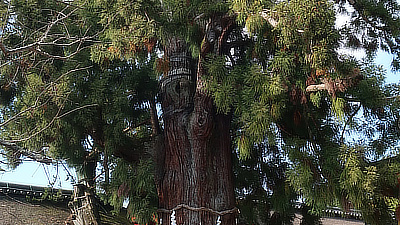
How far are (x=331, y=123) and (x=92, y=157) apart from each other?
7.65ft

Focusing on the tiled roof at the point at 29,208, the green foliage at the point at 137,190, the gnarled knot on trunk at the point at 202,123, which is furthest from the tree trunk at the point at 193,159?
the tiled roof at the point at 29,208

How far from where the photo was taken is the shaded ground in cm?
519

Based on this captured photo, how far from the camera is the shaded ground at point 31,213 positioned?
5.19 m

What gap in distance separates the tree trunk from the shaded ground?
8.12 ft

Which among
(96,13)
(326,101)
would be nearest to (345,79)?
(326,101)

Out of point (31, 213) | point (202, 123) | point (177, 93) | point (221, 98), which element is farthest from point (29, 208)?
point (221, 98)

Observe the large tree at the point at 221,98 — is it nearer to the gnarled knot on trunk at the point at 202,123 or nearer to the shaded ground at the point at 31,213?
the gnarled knot on trunk at the point at 202,123

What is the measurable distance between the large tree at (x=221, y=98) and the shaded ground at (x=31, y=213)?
5.44 ft

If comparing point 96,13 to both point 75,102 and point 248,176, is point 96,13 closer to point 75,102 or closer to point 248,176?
point 75,102

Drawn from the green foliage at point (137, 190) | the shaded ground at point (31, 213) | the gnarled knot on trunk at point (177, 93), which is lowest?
the shaded ground at point (31, 213)

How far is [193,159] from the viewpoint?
3.46m

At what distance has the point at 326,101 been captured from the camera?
375cm

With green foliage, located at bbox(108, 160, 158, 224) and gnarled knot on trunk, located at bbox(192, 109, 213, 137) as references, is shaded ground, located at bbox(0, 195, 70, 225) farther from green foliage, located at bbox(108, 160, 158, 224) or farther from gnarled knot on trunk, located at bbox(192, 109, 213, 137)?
gnarled knot on trunk, located at bbox(192, 109, 213, 137)

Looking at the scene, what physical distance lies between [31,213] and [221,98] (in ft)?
11.3
